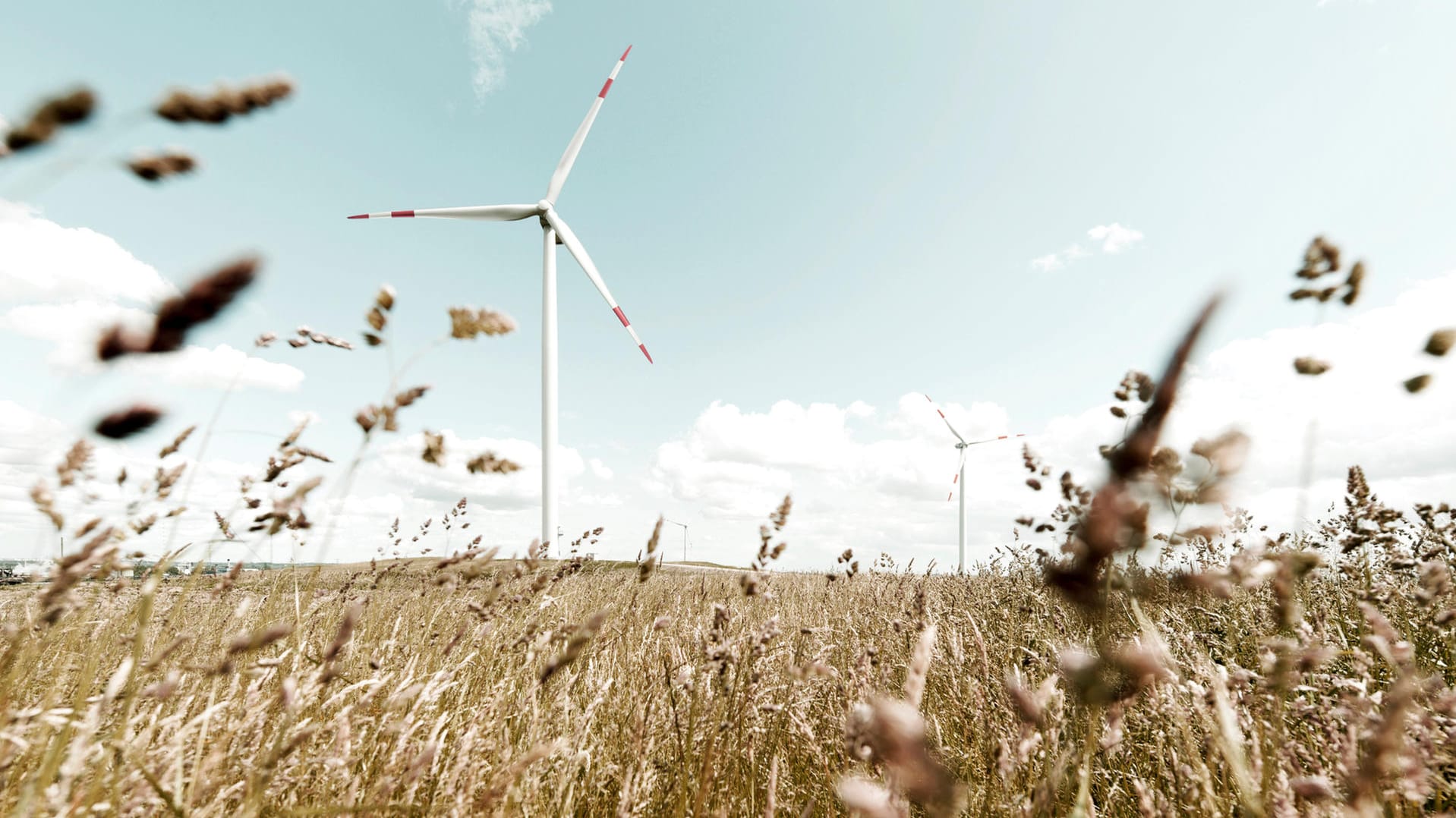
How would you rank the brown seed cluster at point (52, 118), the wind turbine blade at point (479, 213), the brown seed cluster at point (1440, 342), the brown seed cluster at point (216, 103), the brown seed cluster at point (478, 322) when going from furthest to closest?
1. the wind turbine blade at point (479, 213)
2. the brown seed cluster at point (478, 322)
3. the brown seed cluster at point (216, 103)
4. the brown seed cluster at point (52, 118)
5. the brown seed cluster at point (1440, 342)

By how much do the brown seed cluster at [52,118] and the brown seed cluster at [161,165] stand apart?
0.16 metres

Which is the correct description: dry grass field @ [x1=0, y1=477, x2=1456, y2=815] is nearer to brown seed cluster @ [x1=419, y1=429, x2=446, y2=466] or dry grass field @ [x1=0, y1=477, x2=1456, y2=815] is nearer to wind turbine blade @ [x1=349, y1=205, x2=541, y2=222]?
brown seed cluster @ [x1=419, y1=429, x2=446, y2=466]

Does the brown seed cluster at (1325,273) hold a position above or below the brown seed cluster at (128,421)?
above

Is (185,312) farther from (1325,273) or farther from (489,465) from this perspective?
(1325,273)

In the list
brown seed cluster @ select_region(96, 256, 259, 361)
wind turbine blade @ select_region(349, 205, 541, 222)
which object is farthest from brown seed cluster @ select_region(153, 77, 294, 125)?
wind turbine blade @ select_region(349, 205, 541, 222)

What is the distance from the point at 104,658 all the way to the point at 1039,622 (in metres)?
6.76

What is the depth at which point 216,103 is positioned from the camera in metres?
1.23

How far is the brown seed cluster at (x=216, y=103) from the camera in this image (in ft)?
3.99

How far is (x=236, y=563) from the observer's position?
8.30 ft

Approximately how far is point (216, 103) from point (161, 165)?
183mm

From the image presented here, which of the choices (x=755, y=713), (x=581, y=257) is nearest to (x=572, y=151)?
(x=581, y=257)

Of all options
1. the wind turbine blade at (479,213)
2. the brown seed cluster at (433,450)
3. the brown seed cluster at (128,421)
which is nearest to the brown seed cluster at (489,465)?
the brown seed cluster at (433,450)

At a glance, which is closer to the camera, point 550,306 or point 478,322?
point 478,322

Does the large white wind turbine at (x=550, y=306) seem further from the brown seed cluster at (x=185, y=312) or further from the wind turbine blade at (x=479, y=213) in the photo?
the brown seed cluster at (x=185, y=312)
